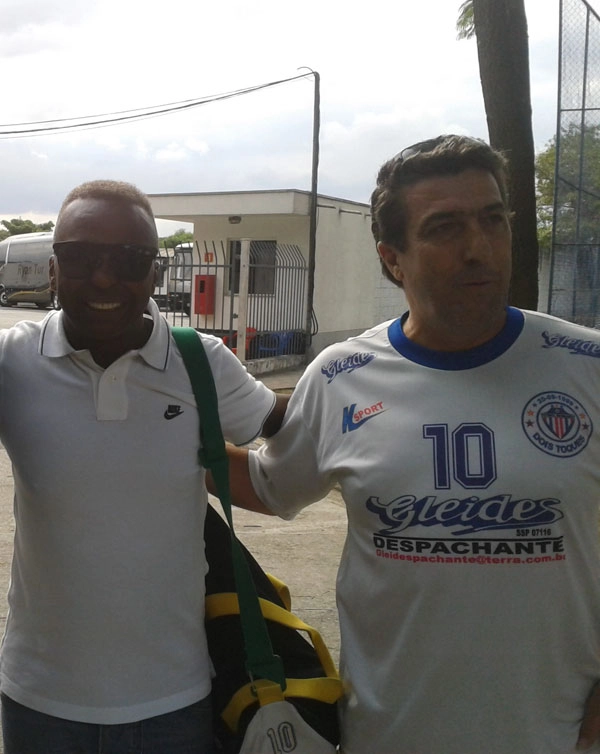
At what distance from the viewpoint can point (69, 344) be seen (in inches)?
77.8

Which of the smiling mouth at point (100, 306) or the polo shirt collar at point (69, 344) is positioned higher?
the smiling mouth at point (100, 306)

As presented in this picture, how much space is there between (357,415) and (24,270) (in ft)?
113

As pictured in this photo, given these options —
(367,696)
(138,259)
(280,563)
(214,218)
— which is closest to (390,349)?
(138,259)

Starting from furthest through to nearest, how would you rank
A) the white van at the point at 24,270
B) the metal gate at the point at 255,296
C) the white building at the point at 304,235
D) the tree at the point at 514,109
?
the white van at the point at 24,270, the white building at the point at 304,235, the metal gate at the point at 255,296, the tree at the point at 514,109

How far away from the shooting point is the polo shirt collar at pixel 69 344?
196 centimetres

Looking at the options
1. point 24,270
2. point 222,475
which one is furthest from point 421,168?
point 24,270

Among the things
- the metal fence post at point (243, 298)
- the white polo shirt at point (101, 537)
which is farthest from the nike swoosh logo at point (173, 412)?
the metal fence post at point (243, 298)

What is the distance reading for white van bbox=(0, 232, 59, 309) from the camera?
111 feet

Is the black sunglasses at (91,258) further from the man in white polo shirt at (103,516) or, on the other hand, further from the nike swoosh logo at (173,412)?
the nike swoosh logo at (173,412)

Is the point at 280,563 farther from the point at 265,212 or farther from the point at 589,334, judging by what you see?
the point at 265,212

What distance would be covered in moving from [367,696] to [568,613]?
453 mm

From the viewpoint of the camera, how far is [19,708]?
1.92 metres

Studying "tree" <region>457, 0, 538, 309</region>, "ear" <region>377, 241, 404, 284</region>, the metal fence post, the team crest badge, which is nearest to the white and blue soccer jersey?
the team crest badge

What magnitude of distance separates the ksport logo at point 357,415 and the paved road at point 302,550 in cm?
261
